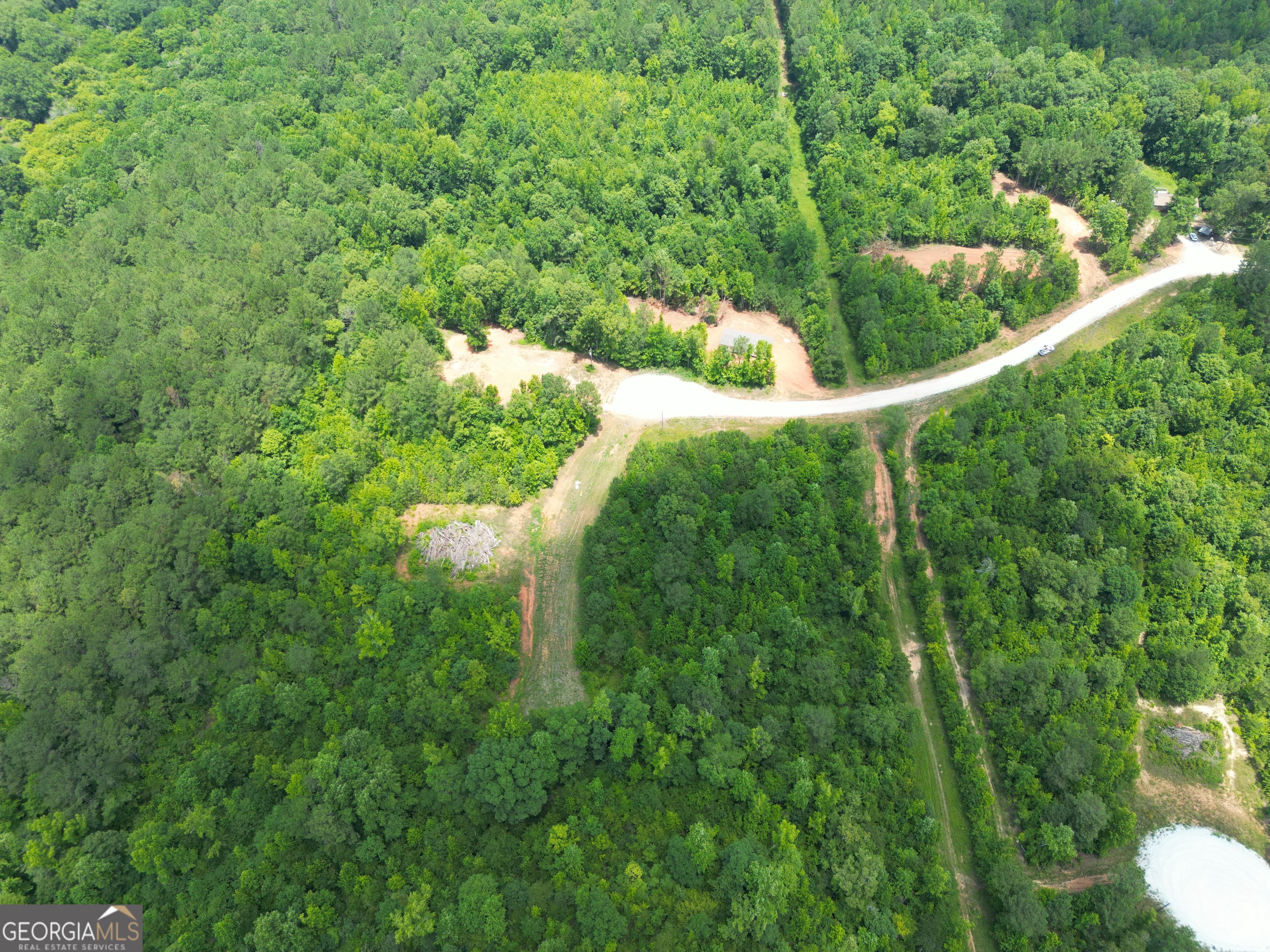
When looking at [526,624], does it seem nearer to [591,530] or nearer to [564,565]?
[564,565]

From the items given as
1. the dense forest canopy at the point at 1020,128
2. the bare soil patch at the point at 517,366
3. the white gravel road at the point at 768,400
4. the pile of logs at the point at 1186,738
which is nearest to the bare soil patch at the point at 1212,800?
the pile of logs at the point at 1186,738

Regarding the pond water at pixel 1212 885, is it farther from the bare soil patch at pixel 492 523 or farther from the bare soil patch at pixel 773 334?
the bare soil patch at pixel 492 523

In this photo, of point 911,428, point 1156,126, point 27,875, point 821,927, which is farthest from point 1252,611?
point 27,875

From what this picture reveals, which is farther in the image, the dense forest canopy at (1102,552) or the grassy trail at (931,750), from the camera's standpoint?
the dense forest canopy at (1102,552)

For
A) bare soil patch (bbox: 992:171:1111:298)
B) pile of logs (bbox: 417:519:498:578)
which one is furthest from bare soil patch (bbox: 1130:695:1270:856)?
bare soil patch (bbox: 992:171:1111:298)
